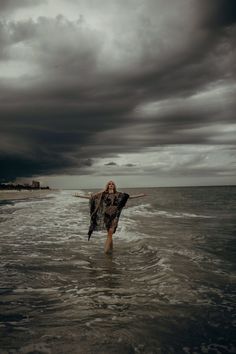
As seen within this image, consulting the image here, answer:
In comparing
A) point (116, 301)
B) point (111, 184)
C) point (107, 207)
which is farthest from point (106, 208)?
point (116, 301)

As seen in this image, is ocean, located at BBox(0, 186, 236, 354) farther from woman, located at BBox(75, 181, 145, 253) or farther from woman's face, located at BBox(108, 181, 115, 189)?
woman's face, located at BBox(108, 181, 115, 189)

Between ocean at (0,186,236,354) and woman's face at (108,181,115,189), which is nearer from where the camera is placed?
ocean at (0,186,236,354)

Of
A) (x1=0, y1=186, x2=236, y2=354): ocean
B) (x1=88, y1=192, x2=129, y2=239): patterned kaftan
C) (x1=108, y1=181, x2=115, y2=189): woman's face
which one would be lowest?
(x1=0, y1=186, x2=236, y2=354): ocean

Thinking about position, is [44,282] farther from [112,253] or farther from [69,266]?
[112,253]

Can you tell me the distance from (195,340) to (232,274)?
Answer: 3848 millimetres

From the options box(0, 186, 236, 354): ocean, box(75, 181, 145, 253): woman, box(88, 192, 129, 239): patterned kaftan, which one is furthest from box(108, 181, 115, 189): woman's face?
box(0, 186, 236, 354): ocean

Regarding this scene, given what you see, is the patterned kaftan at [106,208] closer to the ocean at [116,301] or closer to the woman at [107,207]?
the woman at [107,207]

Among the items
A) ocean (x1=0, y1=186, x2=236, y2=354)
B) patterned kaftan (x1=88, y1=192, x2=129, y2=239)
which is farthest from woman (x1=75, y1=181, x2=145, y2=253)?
ocean (x1=0, y1=186, x2=236, y2=354)

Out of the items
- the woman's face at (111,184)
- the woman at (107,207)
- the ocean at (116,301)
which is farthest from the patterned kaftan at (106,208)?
the ocean at (116,301)

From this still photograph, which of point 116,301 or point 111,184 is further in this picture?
point 111,184

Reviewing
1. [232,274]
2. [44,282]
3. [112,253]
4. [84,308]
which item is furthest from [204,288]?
[112,253]

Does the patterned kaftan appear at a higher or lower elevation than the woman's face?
lower

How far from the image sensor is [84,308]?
540 centimetres

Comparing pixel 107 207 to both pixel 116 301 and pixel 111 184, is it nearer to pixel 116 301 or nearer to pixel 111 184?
pixel 111 184
